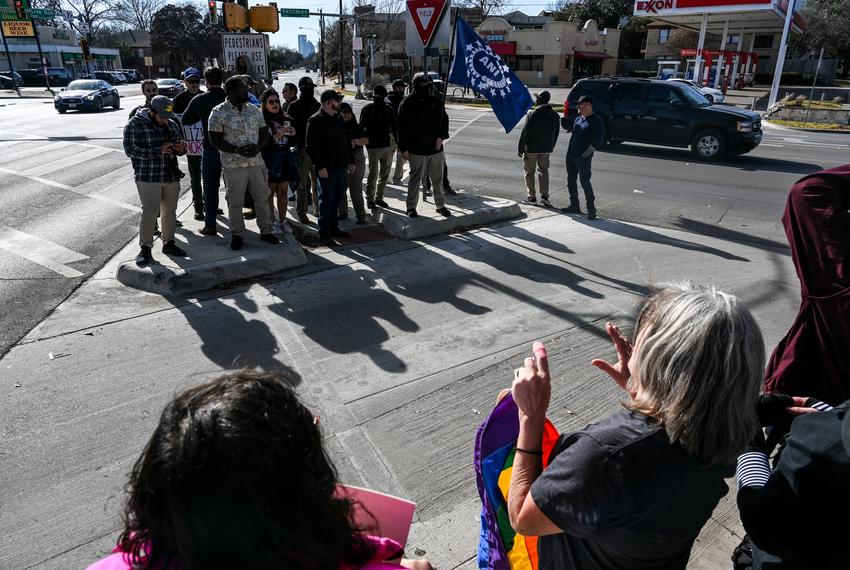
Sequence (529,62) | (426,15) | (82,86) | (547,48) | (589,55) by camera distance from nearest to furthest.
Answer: (426,15)
(82,86)
(547,48)
(589,55)
(529,62)

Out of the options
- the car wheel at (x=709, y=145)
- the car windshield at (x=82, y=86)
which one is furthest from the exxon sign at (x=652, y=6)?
the car windshield at (x=82, y=86)

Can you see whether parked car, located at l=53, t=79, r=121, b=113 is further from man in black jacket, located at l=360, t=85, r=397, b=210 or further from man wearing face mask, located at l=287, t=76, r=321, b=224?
man in black jacket, located at l=360, t=85, r=397, b=210

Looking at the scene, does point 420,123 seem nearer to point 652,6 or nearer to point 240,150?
point 240,150

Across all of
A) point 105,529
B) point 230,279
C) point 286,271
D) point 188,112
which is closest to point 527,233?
point 286,271

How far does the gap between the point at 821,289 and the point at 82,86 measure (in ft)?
108

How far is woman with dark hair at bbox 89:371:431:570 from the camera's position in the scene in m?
1.13

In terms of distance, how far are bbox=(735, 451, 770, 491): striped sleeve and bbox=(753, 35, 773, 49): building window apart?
65148 mm

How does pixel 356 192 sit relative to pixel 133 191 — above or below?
above

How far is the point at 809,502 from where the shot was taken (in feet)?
5.29

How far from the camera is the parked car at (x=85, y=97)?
2714cm

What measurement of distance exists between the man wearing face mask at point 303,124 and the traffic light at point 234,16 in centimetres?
262

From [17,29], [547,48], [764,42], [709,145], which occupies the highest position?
[764,42]

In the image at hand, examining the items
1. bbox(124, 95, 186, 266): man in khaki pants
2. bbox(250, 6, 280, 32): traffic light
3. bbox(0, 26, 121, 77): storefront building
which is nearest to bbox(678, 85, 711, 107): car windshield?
bbox(250, 6, 280, 32): traffic light

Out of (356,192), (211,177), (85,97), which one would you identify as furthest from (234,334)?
(85,97)
